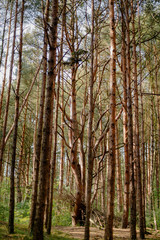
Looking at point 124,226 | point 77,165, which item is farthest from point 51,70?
point 124,226

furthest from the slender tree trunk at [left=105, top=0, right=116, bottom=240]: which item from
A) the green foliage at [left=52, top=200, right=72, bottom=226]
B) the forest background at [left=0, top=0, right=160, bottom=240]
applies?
the green foliage at [left=52, top=200, right=72, bottom=226]

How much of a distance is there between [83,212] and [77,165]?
1586 mm

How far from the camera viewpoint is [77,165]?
7.91 m

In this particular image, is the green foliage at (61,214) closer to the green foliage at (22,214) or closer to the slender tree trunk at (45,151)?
the green foliage at (22,214)

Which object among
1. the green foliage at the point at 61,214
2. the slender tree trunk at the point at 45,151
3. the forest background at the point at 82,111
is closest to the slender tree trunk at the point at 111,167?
the forest background at the point at 82,111

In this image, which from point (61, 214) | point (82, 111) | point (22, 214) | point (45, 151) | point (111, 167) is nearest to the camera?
point (45, 151)

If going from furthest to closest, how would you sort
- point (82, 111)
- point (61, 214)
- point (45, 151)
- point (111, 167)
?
1. point (61, 214)
2. point (82, 111)
3. point (111, 167)
4. point (45, 151)

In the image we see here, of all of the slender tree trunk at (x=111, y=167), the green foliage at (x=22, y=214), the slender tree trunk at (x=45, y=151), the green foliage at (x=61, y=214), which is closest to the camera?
the slender tree trunk at (x=45, y=151)

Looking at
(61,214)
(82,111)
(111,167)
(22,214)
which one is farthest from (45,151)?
(22,214)

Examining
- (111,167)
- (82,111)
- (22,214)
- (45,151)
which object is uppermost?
(82,111)

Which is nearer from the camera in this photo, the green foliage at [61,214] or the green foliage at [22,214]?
the green foliage at [22,214]

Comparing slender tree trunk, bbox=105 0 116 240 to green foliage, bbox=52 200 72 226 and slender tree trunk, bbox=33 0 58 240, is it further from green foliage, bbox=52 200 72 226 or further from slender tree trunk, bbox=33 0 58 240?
green foliage, bbox=52 200 72 226

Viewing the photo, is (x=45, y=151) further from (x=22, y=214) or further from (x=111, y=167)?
(x=22, y=214)

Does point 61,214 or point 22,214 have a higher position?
point 61,214
